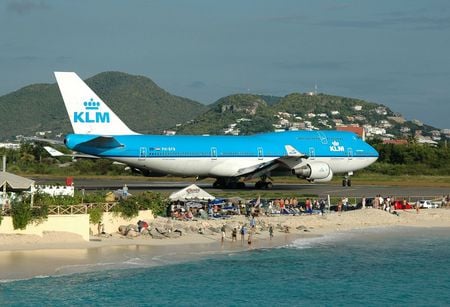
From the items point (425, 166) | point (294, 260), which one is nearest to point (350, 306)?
point (294, 260)

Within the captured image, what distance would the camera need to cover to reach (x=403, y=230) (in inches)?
2222

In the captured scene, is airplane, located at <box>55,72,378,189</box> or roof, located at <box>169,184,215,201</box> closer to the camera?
roof, located at <box>169,184,215,201</box>

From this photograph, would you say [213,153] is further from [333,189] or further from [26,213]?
[26,213]

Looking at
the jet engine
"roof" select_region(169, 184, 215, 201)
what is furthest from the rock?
the jet engine

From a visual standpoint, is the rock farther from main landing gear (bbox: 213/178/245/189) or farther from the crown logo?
main landing gear (bbox: 213/178/245/189)

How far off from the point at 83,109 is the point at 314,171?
747 inches

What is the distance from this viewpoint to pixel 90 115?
67250 mm

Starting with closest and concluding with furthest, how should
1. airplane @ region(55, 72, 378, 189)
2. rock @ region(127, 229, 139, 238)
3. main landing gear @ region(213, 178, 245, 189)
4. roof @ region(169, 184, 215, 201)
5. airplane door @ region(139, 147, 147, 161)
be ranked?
rock @ region(127, 229, 139, 238)
roof @ region(169, 184, 215, 201)
airplane @ region(55, 72, 378, 189)
airplane door @ region(139, 147, 147, 161)
main landing gear @ region(213, 178, 245, 189)

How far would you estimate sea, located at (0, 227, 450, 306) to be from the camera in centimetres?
3309

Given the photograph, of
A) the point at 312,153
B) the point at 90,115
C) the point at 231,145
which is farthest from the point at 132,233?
the point at 312,153

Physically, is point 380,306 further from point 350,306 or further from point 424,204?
point 424,204

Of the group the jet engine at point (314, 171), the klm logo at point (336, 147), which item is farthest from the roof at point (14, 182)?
the klm logo at point (336, 147)

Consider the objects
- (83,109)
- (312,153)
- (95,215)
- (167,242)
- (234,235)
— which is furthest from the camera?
(312,153)

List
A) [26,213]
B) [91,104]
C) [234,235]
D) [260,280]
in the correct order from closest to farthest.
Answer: [260,280] → [26,213] → [234,235] → [91,104]
